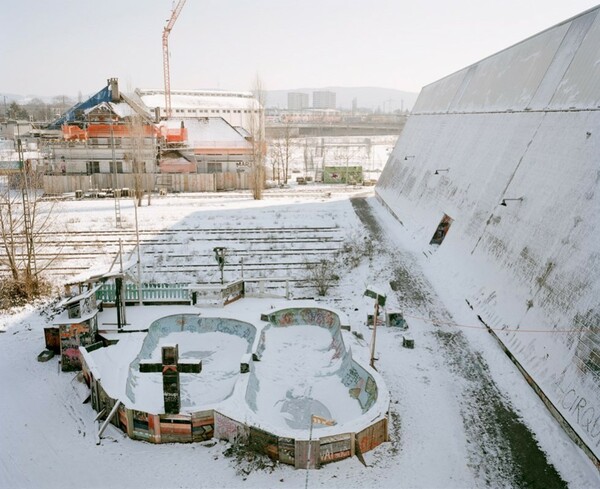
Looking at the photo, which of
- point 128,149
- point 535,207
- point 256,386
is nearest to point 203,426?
point 256,386

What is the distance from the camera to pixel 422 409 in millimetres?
11977

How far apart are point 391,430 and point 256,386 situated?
3449mm

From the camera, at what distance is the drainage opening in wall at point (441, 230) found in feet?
78.3

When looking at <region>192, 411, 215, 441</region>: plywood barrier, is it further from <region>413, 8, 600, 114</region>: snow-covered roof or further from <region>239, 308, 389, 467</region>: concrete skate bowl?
<region>413, 8, 600, 114</region>: snow-covered roof

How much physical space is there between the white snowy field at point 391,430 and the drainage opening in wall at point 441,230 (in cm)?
523

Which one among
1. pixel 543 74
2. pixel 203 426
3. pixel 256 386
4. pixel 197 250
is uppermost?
pixel 543 74

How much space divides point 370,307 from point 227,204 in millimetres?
21314

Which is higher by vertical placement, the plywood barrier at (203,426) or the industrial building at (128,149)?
the industrial building at (128,149)

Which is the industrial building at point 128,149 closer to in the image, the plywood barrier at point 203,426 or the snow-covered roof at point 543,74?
Answer: the snow-covered roof at point 543,74

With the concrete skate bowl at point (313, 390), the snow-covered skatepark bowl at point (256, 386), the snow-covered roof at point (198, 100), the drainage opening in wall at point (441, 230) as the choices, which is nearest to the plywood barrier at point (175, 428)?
the snow-covered skatepark bowl at point (256, 386)

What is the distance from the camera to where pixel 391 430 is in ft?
36.6

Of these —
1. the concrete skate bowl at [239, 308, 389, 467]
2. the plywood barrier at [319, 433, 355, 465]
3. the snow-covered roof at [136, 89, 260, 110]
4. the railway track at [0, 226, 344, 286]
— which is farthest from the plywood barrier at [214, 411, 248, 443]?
the snow-covered roof at [136, 89, 260, 110]

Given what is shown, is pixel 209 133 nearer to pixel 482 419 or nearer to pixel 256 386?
pixel 256 386

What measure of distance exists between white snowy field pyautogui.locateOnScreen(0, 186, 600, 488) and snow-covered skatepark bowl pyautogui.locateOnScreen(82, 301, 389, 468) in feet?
1.21
